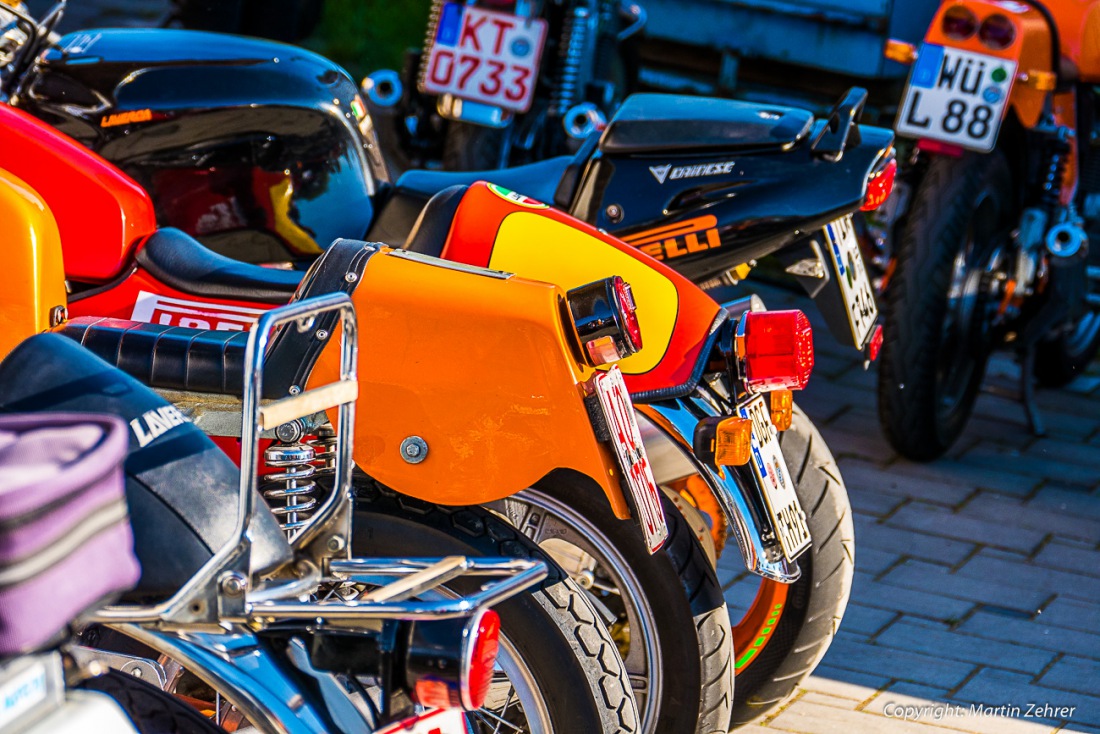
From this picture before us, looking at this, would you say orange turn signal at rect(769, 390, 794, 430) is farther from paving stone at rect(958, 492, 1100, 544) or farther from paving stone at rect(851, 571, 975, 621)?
paving stone at rect(958, 492, 1100, 544)

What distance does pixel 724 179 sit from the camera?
3.54 meters

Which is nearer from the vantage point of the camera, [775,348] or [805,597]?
[775,348]

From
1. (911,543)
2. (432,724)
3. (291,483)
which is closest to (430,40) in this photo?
(911,543)

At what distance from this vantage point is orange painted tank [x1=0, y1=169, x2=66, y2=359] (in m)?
2.33

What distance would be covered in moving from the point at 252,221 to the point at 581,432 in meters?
1.68

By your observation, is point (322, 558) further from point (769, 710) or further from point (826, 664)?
point (826, 664)

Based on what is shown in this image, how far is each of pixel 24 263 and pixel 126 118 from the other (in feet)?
4.38

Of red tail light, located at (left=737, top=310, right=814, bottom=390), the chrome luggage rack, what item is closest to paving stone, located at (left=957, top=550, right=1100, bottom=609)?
red tail light, located at (left=737, top=310, right=814, bottom=390)

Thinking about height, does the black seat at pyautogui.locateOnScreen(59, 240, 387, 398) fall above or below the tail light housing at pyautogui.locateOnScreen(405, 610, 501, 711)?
above

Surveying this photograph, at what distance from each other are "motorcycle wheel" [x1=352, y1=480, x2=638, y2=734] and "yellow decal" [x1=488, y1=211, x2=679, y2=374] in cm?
50

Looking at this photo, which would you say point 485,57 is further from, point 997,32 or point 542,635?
point 542,635

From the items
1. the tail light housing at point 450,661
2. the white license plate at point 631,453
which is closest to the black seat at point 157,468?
the tail light housing at point 450,661

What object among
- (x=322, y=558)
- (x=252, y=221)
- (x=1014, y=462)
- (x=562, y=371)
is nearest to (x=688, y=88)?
(x=1014, y=462)

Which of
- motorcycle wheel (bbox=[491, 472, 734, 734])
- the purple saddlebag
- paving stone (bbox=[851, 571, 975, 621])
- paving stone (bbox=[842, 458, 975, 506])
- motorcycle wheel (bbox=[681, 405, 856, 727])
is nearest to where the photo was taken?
the purple saddlebag
